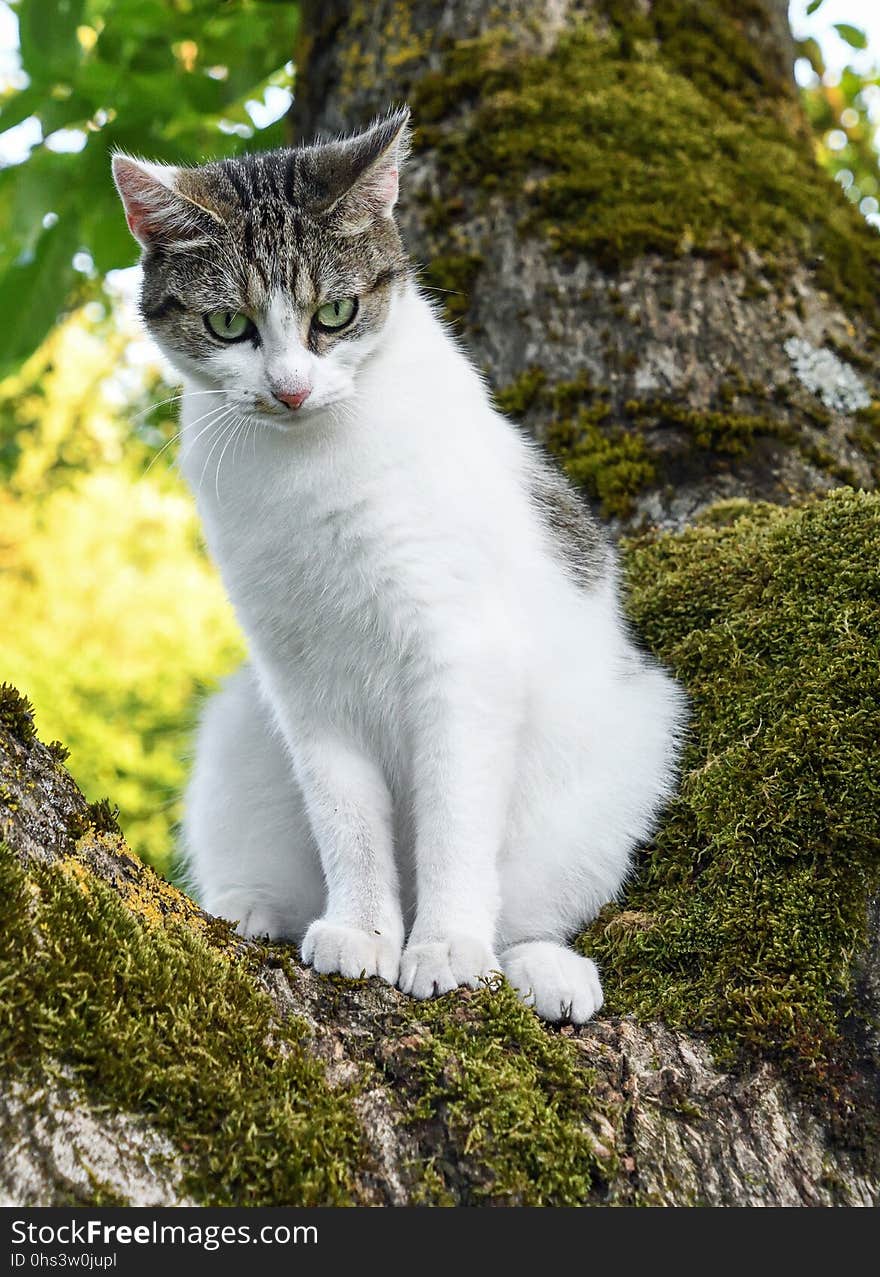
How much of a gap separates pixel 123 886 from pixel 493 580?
3.82ft

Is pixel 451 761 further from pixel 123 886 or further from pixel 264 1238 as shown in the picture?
pixel 264 1238

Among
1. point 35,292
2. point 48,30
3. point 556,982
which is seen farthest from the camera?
point 35,292

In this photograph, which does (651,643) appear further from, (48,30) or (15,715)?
(48,30)

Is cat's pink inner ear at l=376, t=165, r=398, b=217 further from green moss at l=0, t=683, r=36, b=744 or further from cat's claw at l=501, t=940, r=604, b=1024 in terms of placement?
cat's claw at l=501, t=940, r=604, b=1024

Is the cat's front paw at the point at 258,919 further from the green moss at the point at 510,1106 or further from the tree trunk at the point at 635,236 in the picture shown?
the tree trunk at the point at 635,236

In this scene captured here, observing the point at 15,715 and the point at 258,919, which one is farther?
the point at 258,919

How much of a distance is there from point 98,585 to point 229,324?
9.65 m

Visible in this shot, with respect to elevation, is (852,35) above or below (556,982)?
above

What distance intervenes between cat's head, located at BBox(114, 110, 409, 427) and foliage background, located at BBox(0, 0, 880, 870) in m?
0.45

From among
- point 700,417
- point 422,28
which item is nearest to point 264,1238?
point 700,417

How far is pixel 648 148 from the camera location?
167 inches

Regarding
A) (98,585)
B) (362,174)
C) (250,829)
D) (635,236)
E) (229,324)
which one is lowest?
(98,585)

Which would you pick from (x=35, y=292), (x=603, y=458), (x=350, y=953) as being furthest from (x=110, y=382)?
(x=350, y=953)

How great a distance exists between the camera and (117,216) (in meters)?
4.37
